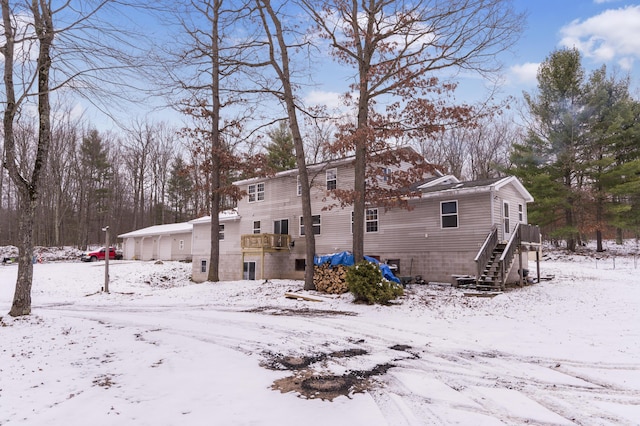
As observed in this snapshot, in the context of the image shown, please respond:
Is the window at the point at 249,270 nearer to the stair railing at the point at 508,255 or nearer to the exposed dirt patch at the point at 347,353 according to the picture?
the stair railing at the point at 508,255

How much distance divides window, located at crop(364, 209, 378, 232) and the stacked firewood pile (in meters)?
3.91

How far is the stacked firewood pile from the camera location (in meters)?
14.5

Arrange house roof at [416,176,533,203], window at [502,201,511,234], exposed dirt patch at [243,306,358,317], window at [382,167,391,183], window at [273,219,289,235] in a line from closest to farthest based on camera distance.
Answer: exposed dirt patch at [243,306,358,317] → window at [382,167,391,183] → house roof at [416,176,533,203] → window at [502,201,511,234] → window at [273,219,289,235]

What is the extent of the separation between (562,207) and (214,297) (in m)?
23.7

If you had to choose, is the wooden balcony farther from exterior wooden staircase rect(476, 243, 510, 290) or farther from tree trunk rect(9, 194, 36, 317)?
tree trunk rect(9, 194, 36, 317)

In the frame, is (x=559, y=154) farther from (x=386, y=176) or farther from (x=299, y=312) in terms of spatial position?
(x=299, y=312)

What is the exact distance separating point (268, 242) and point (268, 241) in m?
0.06

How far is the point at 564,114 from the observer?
27.0 m

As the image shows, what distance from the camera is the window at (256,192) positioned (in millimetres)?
23750

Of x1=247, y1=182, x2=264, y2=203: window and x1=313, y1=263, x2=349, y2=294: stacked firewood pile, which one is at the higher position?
x1=247, y1=182, x2=264, y2=203: window

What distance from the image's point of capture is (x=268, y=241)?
2123 centimetres

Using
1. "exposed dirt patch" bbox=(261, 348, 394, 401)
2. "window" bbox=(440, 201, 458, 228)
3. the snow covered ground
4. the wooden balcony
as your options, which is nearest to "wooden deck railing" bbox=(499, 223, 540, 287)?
"window" bbox=(440, 201, 458, 228)

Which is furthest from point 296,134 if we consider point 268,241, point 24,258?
point 24,258

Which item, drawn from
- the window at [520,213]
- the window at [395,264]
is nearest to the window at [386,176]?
the window at [395,264]
